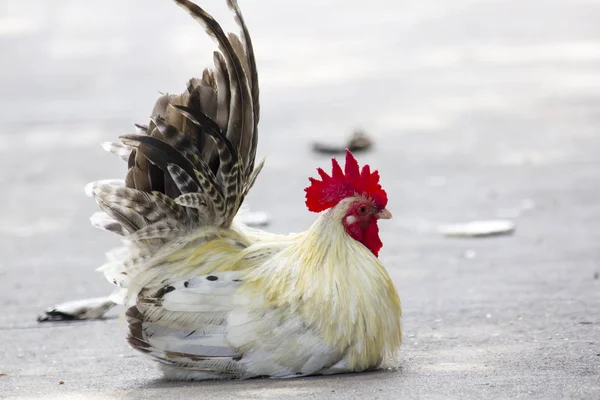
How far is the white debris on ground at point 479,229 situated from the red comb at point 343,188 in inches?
152

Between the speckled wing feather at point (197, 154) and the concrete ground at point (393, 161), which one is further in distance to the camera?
the concrete ground at point (393, 161)

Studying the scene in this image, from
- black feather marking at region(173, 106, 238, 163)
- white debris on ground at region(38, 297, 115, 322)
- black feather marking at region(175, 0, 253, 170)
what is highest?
black feather marking at region(175, 0, 253, 170)

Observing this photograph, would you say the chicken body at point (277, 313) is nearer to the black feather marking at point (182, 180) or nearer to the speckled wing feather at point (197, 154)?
the speckled wing feather at point (197, 154)

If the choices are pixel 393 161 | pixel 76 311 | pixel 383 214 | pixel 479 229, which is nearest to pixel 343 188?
pixel 383 214

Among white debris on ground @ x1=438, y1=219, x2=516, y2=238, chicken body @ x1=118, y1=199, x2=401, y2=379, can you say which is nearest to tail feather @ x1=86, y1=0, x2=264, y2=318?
chicken body @ x1=118, y1=199, x2=401, y2=379

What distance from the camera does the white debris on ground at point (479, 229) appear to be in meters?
9.72

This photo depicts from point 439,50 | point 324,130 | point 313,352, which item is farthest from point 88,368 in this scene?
point 439,50

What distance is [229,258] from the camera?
6.02 meters

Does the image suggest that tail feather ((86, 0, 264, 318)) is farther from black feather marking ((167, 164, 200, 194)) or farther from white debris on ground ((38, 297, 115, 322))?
white debris on ground ((38, 297, 115, 322))

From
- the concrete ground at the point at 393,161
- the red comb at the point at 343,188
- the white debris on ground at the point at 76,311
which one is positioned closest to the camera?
the red comb at the point at 343,188

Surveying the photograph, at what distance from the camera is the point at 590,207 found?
10.5 m

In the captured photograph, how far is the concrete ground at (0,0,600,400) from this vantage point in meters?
6.22

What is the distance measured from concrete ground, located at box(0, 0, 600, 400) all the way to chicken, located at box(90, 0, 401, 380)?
7.4 inches

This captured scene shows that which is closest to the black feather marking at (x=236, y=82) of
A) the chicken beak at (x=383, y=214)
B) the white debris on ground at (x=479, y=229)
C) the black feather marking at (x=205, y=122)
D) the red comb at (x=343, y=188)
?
the black feather marking at (x=205, y=122)
